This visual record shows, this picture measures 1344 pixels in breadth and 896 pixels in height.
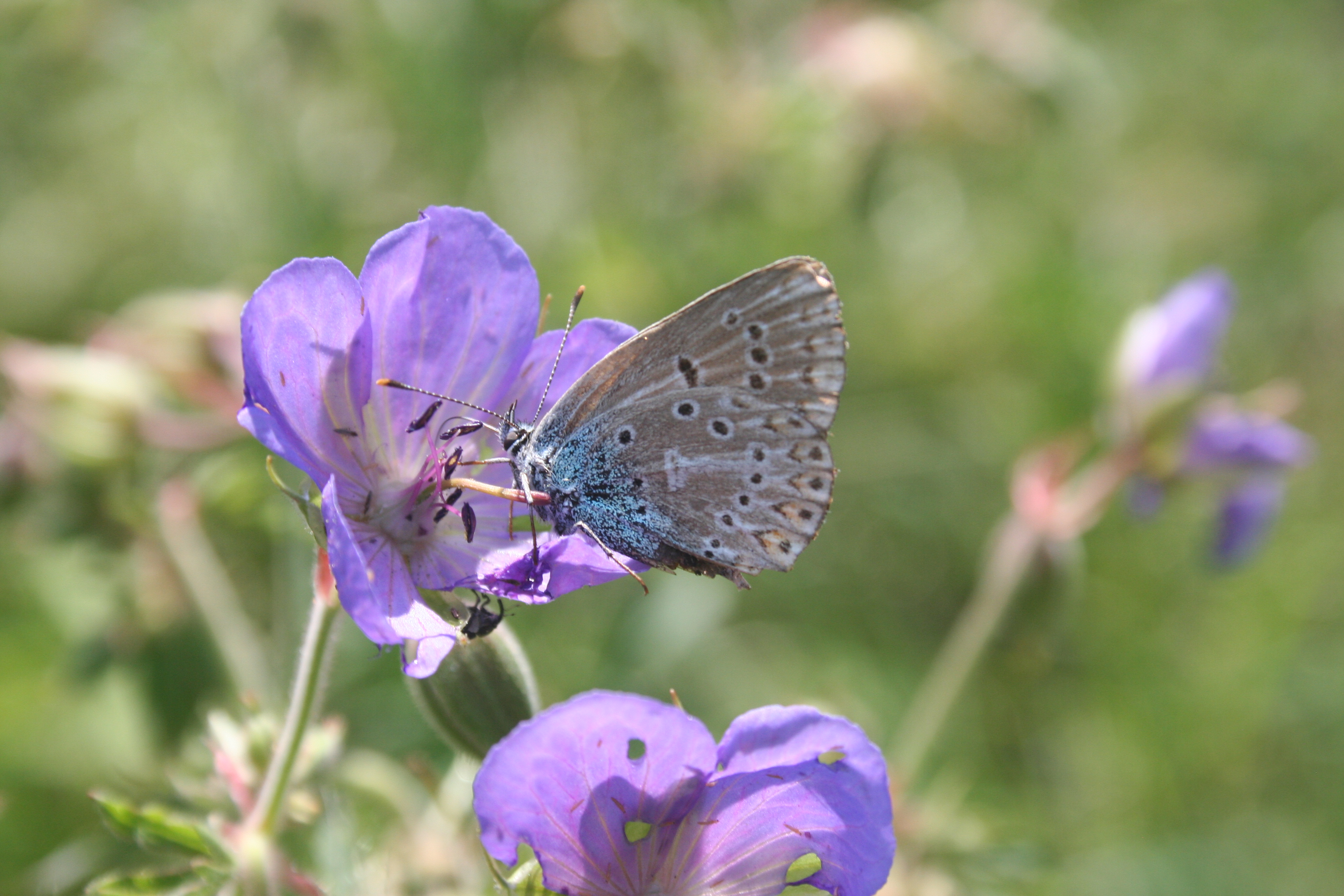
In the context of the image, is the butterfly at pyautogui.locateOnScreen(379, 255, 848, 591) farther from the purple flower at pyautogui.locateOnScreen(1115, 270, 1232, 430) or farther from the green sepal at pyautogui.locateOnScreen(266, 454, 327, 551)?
the purple flower at pyautogui.locateOnScreen(1115, 270, 1232, 430)

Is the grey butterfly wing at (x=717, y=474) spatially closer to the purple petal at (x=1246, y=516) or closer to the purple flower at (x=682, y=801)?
the purple flower at (x=682, y=801)

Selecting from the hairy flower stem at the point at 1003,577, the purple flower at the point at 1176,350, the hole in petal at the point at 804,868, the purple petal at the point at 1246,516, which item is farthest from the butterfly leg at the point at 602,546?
the purple petal at the point at 1246,516

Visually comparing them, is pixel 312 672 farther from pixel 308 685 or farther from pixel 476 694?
pixel 476 694

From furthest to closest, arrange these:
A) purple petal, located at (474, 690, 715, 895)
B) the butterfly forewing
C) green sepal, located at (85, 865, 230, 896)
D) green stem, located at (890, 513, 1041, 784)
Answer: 1. green stem, located at (890, 513, 1041, 784)
2. the butterfly forewing
3. green sepal, located at (85, 865, 230, 896)
4. purple petal, located at (474, 690, 715, 895)

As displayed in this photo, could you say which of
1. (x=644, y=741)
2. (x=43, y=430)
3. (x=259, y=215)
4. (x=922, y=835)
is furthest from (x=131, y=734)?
(x=644, y=741)

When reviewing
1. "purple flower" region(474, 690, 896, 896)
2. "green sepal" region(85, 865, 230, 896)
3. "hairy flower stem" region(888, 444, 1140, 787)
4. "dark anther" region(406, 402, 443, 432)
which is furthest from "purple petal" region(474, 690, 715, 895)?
"hairy flower stem" region(888, 444, 1140, 787)

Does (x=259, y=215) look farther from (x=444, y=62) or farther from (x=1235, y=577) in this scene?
(x=1235, y=577)
